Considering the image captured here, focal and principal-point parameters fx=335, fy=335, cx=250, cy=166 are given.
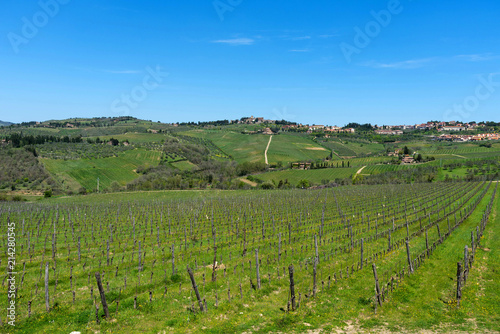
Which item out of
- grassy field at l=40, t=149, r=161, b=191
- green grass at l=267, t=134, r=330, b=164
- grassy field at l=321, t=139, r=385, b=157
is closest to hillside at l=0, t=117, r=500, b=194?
grassy field at l=40, t=149, r=161, b=191

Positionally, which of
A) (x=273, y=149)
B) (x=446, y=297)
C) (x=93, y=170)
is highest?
(x=273, y=149)

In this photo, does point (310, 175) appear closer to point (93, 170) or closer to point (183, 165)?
point (183, 165)

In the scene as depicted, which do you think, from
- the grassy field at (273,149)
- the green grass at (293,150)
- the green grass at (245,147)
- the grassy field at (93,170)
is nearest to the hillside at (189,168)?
the grassy field at (93,170)

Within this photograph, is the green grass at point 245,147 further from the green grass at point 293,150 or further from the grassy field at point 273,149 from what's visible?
the green grass at point 293,150

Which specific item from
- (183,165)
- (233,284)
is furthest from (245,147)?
(233,284)

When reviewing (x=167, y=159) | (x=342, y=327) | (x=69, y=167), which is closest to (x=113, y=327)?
(x=342, y=327)

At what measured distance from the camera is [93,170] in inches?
3880

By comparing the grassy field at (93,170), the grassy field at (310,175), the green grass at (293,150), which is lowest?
the grassy field at (310,175)

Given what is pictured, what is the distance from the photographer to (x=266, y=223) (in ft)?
116

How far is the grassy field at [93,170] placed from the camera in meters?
91.1

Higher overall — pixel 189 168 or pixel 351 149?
pixel 351 149

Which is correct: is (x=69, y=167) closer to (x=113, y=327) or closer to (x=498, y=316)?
(x=113, y=327)

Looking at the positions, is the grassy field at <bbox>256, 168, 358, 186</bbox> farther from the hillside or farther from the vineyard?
the vineyard

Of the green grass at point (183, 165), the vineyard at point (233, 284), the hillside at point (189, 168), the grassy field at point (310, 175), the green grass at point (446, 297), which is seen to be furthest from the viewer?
the green grass at point (183, 165)
